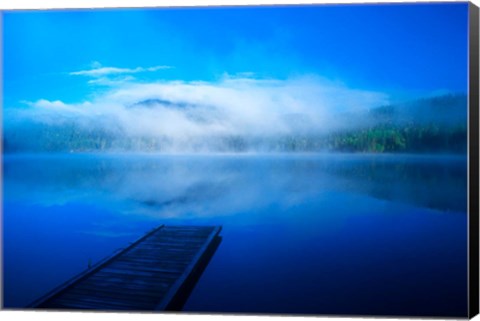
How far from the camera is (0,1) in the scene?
11.5ft

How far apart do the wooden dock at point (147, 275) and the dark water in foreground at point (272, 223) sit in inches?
2.8

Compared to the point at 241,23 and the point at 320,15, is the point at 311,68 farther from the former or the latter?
the point at 241,23

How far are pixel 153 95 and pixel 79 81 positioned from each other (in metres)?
0.53

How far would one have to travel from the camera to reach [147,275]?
3.43 m

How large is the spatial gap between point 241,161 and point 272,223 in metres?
0.47

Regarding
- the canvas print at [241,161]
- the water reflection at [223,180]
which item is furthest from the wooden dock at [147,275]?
the water reflection at [223,180]

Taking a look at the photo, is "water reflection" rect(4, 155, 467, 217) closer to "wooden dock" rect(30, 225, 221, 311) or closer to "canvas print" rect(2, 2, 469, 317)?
"canvas print" rect(2, 2, 469, 317)

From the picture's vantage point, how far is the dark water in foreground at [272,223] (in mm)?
3305

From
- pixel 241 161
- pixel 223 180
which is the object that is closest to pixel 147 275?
pixel 223 180

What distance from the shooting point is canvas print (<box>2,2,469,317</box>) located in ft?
10.9

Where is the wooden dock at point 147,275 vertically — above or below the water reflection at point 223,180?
below

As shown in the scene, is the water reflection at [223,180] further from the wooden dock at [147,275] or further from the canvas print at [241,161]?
the wooden dock at [147,275]

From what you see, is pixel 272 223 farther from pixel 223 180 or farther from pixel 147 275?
pixel 147 275

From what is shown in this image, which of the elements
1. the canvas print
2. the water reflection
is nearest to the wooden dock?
the canvas print
